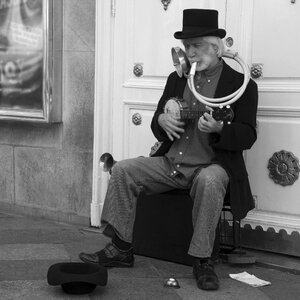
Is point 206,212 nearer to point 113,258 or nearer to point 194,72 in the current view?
point 113,258

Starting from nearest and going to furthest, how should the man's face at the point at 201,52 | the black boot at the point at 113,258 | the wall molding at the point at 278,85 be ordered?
the man's face at the point at 201,52 → the black boot at the point at 113,258 → the wall molding at the point at 278,85

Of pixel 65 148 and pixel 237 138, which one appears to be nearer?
pixel 237 138

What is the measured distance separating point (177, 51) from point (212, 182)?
859mm

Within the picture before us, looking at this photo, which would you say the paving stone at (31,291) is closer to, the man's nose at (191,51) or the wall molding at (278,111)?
the man's nose at (191,51)

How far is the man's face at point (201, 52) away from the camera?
4.02 meters

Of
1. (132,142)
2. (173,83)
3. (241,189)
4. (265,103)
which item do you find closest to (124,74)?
(132,142)

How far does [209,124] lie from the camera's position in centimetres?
378

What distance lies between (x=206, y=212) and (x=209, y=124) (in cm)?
50

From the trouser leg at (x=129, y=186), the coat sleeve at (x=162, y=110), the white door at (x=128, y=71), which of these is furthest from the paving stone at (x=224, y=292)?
the white door at (x=128, y=71)

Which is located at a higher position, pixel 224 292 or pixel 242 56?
pixel 242 56

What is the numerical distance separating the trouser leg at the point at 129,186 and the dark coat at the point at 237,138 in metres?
0.37

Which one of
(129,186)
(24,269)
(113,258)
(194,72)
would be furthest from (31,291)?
(194,72)

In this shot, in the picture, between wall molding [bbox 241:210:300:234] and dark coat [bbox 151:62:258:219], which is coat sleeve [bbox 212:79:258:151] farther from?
wall molding [bbox 241:210:300:234]

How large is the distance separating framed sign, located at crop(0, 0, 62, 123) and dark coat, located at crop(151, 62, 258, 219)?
67.1 inches
